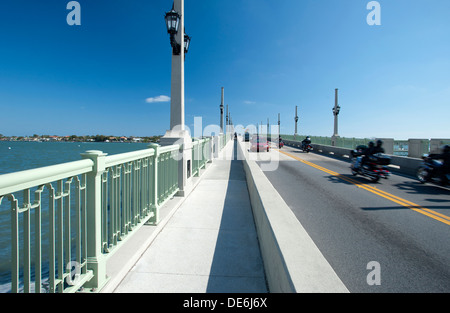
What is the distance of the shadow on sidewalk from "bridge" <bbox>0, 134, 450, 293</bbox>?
17mm

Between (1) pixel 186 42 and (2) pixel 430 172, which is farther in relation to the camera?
(2) pixel 430 172

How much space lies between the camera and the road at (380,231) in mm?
3096

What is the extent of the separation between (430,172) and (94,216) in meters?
10.9

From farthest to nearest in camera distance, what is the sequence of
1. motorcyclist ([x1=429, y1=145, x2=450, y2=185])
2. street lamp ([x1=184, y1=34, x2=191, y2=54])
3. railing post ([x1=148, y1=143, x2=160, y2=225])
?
motorcyclist ([x1=429, y1=145, x2=450, y2=185]), street lamp ([x1=184, y1=34, x2=191, y2=54]), railing post ([x1=148, y1=143, x2=160, y2=225])

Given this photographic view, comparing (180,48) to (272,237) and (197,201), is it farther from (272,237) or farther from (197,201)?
(272,237)

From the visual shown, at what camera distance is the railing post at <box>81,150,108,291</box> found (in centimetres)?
246

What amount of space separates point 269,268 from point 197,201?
3701 millimetres

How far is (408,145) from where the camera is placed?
14297 mm

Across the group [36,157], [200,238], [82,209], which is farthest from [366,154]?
[36,157]

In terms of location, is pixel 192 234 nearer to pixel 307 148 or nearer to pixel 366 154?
pixel 366 154

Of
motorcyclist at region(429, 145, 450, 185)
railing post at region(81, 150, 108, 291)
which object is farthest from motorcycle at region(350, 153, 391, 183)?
railing post at region(81, 150, 108, 291)

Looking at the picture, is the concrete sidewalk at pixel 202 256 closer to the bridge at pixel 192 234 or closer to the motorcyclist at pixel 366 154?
the bridge at pixel 192 234

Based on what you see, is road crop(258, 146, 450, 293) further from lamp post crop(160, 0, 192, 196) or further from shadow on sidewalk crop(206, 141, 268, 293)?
lamp post crop(160, 0, 192, 196)

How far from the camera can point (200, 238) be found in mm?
4223
